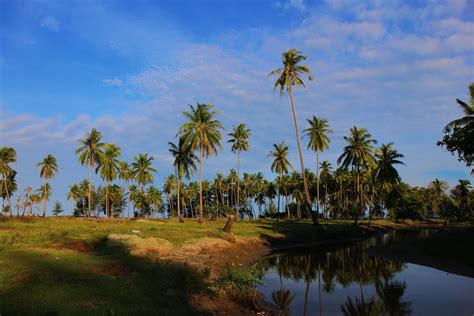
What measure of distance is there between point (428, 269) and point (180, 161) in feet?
150

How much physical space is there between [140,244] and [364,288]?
14.4 meters

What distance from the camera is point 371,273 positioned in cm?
2534

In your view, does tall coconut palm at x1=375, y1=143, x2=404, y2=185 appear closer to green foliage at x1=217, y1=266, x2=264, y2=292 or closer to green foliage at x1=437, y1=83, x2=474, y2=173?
green foliage at x1=437, y1=83, x2=474, y2=173

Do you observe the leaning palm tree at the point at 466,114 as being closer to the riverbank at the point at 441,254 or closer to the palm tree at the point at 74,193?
the riverbank at the point at 441,254

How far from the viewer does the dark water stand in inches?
629

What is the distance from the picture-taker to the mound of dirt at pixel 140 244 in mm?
22956

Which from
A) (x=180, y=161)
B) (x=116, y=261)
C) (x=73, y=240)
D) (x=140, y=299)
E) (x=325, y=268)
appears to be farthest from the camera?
(x=180, y=161)

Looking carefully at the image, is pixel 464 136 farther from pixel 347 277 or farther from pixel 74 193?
pixel 74 193

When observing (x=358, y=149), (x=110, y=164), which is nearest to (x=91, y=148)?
(x=110, y=164)

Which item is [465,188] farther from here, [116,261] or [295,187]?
[116,261]

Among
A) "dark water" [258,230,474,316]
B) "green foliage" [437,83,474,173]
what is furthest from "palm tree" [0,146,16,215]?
"green foliage" [437,83,474,173]

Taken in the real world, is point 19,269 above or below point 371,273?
above

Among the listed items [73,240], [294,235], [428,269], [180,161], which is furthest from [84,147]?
[428,269]

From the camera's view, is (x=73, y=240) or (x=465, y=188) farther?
(x=465, y=188)
